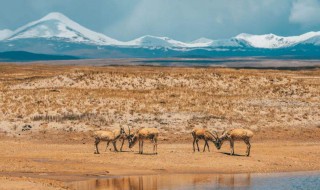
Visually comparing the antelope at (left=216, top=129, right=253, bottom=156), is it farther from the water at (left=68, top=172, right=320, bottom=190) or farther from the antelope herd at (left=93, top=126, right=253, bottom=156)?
the water at (left=68, top=172, right=320, bottom=190)

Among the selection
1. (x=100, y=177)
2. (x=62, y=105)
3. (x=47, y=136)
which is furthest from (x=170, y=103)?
(x=100, y=177)

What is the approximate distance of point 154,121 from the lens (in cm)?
5656

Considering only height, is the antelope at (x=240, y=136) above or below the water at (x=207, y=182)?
above

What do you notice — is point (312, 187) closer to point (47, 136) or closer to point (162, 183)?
point (162, 183)

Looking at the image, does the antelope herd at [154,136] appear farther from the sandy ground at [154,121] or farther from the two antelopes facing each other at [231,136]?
the sandy ground at [154,121]

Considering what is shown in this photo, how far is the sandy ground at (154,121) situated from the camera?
3716 centimetres

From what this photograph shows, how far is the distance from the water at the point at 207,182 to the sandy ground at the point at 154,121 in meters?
1.40

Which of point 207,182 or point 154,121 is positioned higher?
point 207,182

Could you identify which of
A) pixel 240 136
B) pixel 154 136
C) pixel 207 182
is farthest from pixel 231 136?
pixel 207 182

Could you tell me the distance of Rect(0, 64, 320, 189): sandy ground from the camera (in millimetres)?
37156

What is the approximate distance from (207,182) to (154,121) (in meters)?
24.1

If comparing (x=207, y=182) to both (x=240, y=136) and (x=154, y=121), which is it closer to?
(x=240, y=136)

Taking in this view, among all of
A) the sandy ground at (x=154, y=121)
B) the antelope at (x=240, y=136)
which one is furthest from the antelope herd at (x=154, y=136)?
the sandy ground at (x=154, y=121)

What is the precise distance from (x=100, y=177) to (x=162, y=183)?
11.2 ft
